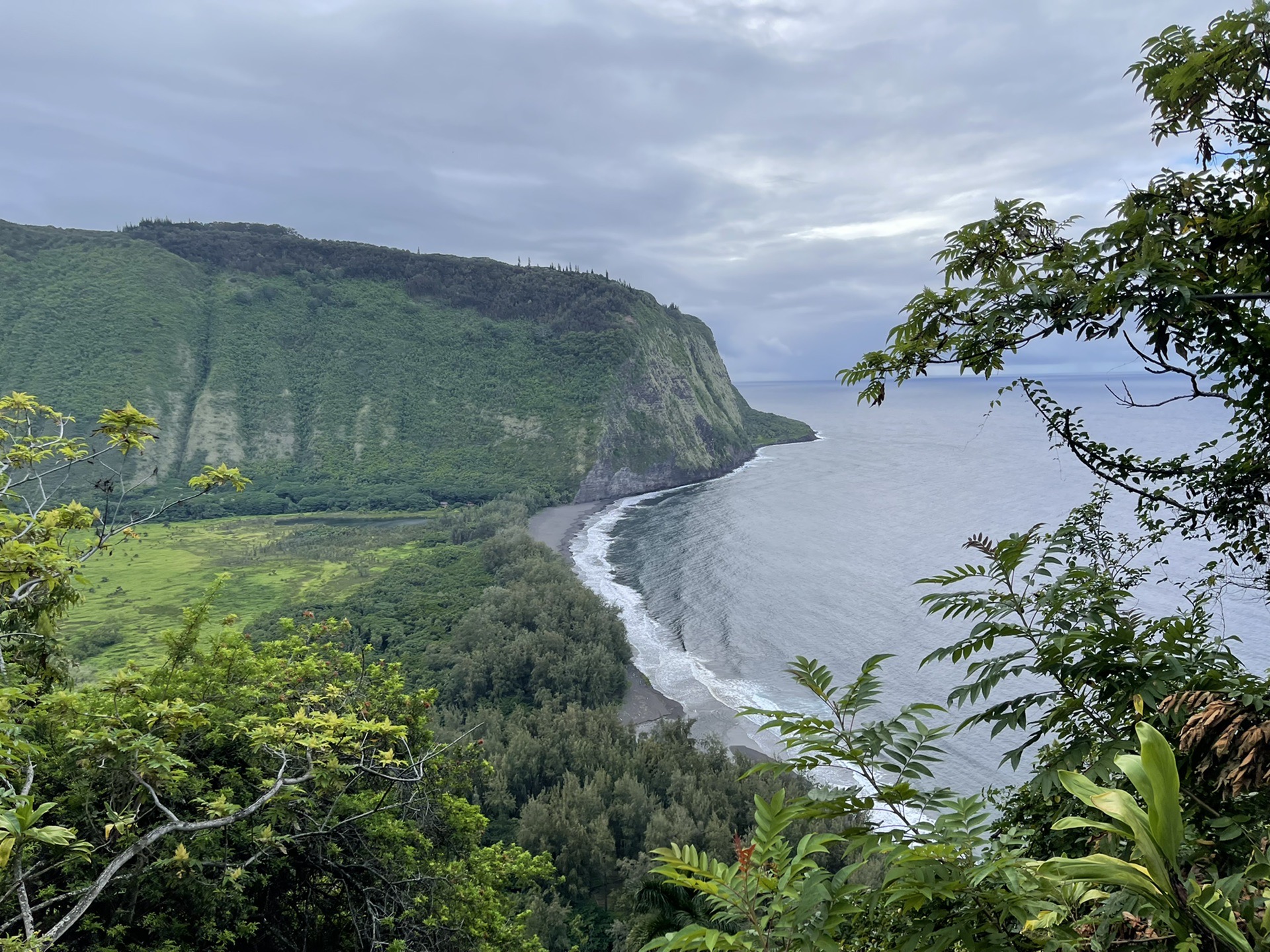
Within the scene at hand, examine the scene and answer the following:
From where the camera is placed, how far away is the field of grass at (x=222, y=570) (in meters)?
41.6

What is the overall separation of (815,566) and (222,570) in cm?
5476

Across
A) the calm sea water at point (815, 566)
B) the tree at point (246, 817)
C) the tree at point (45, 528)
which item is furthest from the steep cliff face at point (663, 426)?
the tree at point (45, 528)

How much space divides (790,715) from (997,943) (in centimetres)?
107

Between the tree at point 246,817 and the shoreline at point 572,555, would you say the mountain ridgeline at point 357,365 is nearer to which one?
the shoreline at point 572,555

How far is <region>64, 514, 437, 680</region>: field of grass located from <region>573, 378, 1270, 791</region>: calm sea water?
22266 mm

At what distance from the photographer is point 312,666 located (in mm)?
12234

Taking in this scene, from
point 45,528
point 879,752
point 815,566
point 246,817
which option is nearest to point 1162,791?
point 879,752

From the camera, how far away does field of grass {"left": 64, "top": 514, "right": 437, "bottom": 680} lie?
41594mm

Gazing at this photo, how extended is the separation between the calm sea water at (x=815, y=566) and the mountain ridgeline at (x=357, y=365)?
20624 mm

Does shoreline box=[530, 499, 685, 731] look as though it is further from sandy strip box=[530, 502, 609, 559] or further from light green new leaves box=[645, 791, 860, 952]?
light green new leaves box=[645, 791, 860, 952]

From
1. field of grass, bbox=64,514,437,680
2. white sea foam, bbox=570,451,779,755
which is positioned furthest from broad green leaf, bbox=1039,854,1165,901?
field of grass, bbox=64,514,437,680

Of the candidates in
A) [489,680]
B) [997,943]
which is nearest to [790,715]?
[997,943]

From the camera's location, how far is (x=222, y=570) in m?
60.9

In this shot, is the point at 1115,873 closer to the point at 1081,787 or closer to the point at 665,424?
the point at 1081,787
